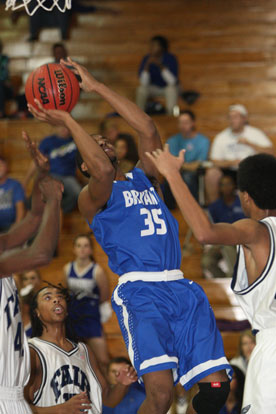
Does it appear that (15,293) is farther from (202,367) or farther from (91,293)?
(91,293)

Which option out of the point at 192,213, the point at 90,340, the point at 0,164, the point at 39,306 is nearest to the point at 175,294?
the point at 192,213

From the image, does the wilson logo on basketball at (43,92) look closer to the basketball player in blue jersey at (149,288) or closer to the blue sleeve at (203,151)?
the basketball player in blue jersey at (149,288)

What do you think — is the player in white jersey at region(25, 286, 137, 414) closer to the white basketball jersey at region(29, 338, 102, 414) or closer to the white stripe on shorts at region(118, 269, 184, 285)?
the white basketball jersey at region(29, 338, 102, 414)

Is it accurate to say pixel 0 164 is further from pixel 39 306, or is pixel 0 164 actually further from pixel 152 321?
pixel 152 321

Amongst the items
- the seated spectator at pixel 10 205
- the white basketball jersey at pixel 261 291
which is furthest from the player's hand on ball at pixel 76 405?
the seated spectator at pixel 10 205

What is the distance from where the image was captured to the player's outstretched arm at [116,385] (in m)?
5.26

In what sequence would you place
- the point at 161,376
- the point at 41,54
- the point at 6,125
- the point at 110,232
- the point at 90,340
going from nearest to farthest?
the point at 161,376
the point at 110,232
the point at 90,340
the point at 6,125
the point at 41,54

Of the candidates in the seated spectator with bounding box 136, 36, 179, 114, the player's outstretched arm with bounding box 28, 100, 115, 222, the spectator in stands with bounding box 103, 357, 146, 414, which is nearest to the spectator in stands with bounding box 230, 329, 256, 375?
the spectator in stands with bounding box 103, 357, 146, 414

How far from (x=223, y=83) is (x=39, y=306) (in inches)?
Result: 378

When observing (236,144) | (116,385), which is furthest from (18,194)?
(116,385)

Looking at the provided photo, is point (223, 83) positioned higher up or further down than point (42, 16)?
further down

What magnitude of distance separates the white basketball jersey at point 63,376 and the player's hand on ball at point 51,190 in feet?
4.97

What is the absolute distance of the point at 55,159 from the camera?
10.9 meters

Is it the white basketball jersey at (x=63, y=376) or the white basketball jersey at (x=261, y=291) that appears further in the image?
the white basketball jersey at (x=63, y=376)
